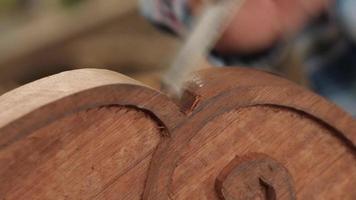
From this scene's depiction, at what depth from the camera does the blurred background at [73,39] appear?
5.91 feet

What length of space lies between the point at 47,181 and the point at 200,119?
106mm

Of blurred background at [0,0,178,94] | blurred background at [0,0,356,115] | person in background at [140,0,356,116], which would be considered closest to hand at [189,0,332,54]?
person in background at [140,0,356,116]

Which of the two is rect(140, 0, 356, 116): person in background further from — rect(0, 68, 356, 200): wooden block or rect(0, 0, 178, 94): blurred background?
rect(0, 0, 178, 94): blurred background

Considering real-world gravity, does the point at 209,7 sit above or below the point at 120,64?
above

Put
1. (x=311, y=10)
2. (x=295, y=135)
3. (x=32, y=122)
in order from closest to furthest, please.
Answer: (x=32, y=122) < (x=295, y=135) < (x=311, y=10)

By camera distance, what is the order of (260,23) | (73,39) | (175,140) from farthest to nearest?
(73,39) → (260,23) → (175,140)

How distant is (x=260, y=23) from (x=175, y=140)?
0.30 metres

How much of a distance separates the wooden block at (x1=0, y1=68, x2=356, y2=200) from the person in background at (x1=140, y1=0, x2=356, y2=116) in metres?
0.20

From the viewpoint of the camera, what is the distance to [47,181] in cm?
39

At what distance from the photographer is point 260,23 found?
2.24ft

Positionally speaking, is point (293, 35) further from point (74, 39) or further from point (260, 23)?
point (74, 39)

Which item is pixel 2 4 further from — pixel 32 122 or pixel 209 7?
pixel 32 122

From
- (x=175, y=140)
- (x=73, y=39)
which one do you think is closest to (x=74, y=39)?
(x=73, y=39)

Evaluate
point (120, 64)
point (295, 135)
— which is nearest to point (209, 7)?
point (295, 135)
